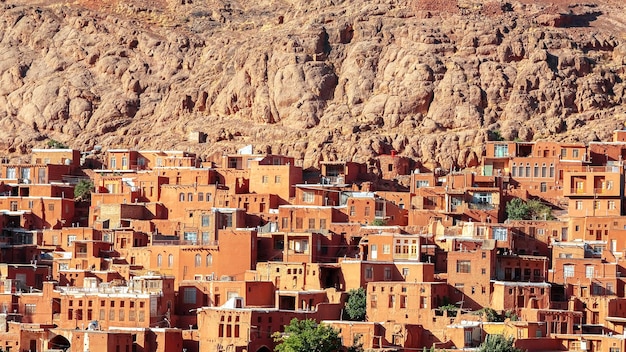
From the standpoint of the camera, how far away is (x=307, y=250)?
278 ft

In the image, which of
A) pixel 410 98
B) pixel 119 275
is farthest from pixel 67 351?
pixel 410 98

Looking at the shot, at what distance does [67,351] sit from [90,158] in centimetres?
2357

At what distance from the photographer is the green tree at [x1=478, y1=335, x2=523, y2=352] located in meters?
75.1

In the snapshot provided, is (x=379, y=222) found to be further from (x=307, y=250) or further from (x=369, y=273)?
(x=369, y=273)

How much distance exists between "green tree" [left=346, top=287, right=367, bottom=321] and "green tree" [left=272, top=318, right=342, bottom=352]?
253 centimetres

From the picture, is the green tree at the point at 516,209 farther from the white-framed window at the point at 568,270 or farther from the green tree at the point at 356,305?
the green tree at the point at 356,305

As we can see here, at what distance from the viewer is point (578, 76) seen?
9875cm

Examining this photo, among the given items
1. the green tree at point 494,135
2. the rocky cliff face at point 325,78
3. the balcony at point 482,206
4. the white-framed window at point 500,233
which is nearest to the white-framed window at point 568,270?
the white-framed window at point 500,233

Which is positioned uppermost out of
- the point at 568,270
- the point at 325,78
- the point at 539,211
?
the point at 325,78

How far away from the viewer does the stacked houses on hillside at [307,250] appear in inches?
3110

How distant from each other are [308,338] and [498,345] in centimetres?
642

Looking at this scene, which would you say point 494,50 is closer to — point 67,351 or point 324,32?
point 324,32

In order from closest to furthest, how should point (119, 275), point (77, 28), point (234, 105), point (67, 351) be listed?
point (67, 351) → point (119, 275) → point (234, 105) → point (77, 28)

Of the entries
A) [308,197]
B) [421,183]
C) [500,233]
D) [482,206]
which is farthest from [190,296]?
[421,183]
